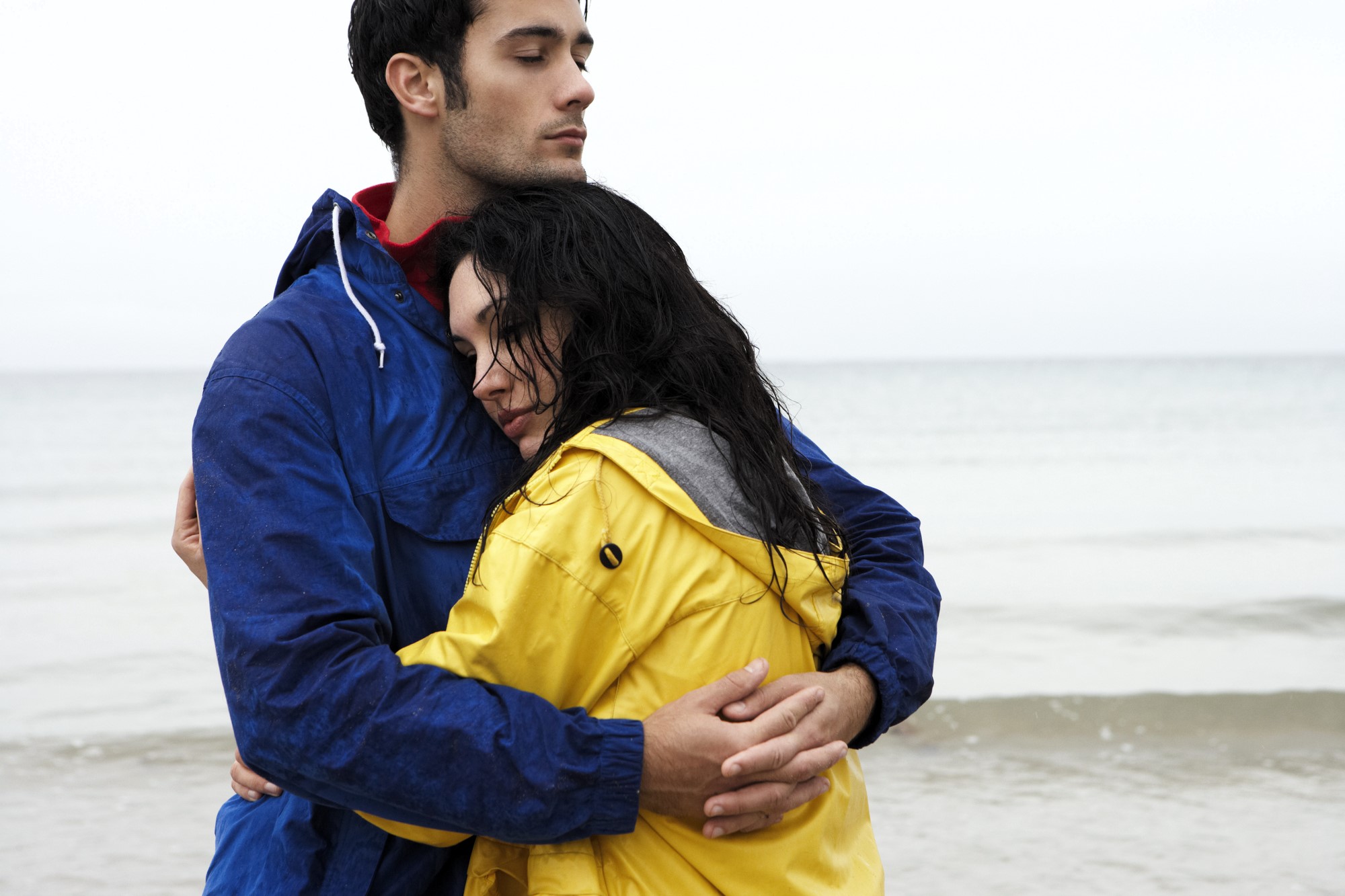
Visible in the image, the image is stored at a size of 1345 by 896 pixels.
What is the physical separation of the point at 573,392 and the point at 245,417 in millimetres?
467

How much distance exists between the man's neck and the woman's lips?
1.47 ft

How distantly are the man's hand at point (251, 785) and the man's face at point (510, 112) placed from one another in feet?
3.47

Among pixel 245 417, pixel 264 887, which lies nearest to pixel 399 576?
pixel 245 417

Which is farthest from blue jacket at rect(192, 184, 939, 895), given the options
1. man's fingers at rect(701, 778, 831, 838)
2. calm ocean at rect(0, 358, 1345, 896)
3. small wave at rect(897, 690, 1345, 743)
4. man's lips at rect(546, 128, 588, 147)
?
small wave at rect(897, 690, 1345, 743)

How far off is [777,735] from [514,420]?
63cm

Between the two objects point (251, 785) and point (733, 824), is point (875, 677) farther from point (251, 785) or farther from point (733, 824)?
point (251, 785)

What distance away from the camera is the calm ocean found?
474 centimetres

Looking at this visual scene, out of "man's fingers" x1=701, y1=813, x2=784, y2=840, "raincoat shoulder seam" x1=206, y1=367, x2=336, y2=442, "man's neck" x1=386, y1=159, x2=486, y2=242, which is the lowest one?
"man's fingers" x1=701, y1=813, x2=784, y2=840

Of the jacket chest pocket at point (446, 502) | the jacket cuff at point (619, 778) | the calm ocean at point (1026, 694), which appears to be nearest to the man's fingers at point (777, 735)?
the jacket cuff at point (619, 778)

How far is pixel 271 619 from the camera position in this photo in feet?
4.63

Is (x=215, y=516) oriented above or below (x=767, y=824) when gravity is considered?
above

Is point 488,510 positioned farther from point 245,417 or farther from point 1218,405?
point 1218,405

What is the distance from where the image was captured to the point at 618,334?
1742mm

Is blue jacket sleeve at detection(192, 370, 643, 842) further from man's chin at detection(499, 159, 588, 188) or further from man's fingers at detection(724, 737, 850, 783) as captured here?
man's chin at detection(499, 159, 588, 188)
